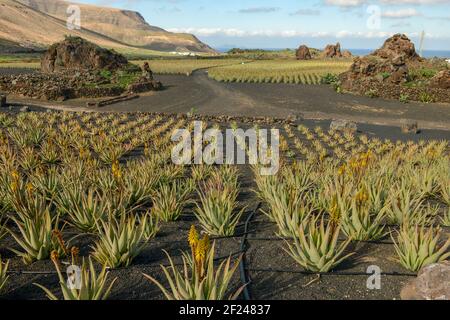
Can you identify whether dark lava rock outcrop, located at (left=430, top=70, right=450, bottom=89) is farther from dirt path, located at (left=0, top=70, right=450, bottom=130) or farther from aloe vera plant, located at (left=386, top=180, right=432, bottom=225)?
aloe vera plant, located at (left=386, top=180, right=432, bottom=225)

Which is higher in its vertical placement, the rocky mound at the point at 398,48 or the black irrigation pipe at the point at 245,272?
the rocky mound at the point at 398,48

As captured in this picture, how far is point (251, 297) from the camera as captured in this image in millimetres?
4371

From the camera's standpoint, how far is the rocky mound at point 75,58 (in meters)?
33.7

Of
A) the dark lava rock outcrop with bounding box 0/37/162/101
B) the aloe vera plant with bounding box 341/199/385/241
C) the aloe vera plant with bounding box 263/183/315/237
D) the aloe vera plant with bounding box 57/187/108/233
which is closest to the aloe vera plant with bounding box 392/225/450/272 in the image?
the aloe vera plant with bounding box 341/199/385/241

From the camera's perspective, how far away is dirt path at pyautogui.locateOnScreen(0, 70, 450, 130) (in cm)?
2227

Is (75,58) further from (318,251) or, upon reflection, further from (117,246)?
(318,251)

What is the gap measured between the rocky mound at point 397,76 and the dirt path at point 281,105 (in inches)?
55.2

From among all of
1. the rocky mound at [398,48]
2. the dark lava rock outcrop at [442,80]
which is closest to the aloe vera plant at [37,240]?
the dark lava rock outcrop at [442,80]

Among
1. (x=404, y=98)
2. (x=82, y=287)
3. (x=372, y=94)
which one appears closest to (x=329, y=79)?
(x=372, y=94)

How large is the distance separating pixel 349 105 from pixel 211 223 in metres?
22.4

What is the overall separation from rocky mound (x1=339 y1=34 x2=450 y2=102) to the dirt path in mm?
1403

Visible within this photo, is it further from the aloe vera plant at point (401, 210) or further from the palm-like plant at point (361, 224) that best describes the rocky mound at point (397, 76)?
the palm-like plant at point (361, 224)
